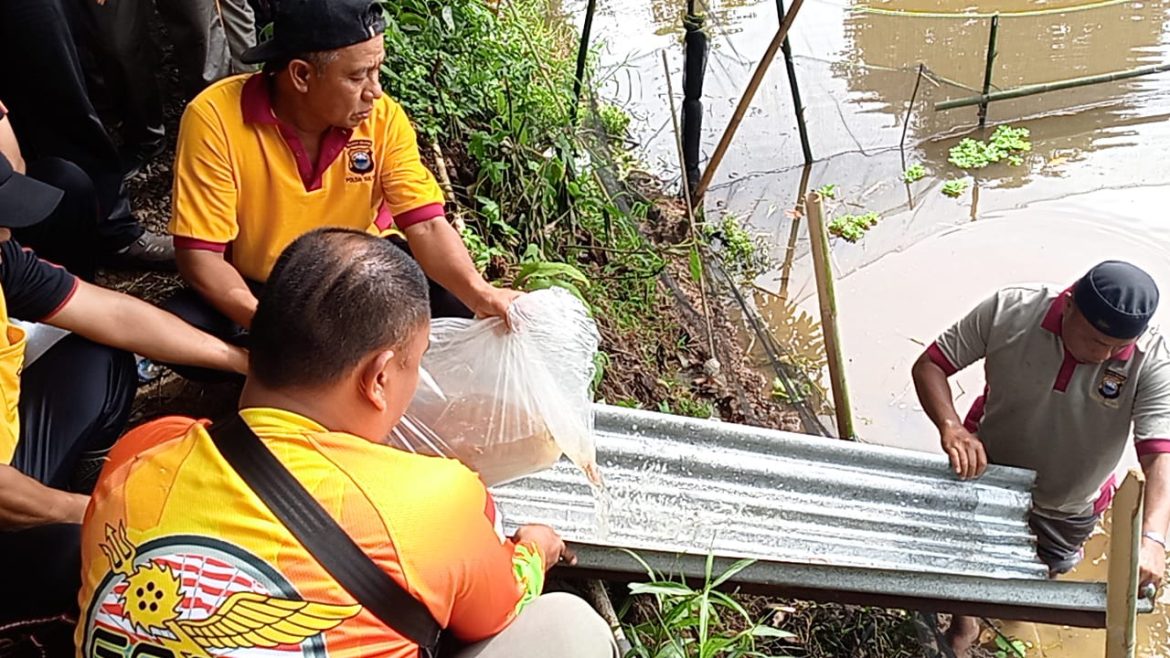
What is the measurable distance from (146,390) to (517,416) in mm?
1375

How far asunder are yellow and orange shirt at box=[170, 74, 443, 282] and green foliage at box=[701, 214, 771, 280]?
3.12 meters

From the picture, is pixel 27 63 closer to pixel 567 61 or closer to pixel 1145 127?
pixel 567 61

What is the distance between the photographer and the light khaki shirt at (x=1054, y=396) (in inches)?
115

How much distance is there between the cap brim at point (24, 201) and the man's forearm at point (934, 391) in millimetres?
2738

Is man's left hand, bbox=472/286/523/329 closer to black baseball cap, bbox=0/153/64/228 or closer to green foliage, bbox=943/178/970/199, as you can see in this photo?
black baseball cap, bbox=0/153/64/228

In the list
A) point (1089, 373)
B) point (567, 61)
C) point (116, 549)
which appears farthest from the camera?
point (567, 61)

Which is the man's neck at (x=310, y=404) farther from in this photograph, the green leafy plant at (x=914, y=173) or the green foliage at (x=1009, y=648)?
the green leafy plant at (x=914, y=173)

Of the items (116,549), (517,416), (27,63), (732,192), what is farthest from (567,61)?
(116,549)

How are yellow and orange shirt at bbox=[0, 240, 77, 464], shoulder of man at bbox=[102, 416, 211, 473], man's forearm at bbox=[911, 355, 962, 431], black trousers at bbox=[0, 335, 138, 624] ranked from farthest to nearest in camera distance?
man's forearm at bbox=[911, 355, 962, 431], black trousers at bbox=[0, 335, 138, 624], yellow and orange shirt at bbox=[0, 240, 77, 464], shoulder of man at bbox=[102, 416, 211, 473]

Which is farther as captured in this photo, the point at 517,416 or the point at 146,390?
the point at 146,390

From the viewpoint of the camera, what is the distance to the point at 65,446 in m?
2.26

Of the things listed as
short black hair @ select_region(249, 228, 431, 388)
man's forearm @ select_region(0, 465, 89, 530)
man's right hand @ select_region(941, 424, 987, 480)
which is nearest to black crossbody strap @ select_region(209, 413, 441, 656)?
short black hair @ select_region(249, 228, 431, 388)

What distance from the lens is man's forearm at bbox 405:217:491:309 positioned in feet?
8.43

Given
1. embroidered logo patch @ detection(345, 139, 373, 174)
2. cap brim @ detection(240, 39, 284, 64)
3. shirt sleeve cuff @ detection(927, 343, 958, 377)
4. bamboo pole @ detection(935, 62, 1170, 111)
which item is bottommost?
shirt sleeve cuff @ detection(927, 343, 958, 377)
